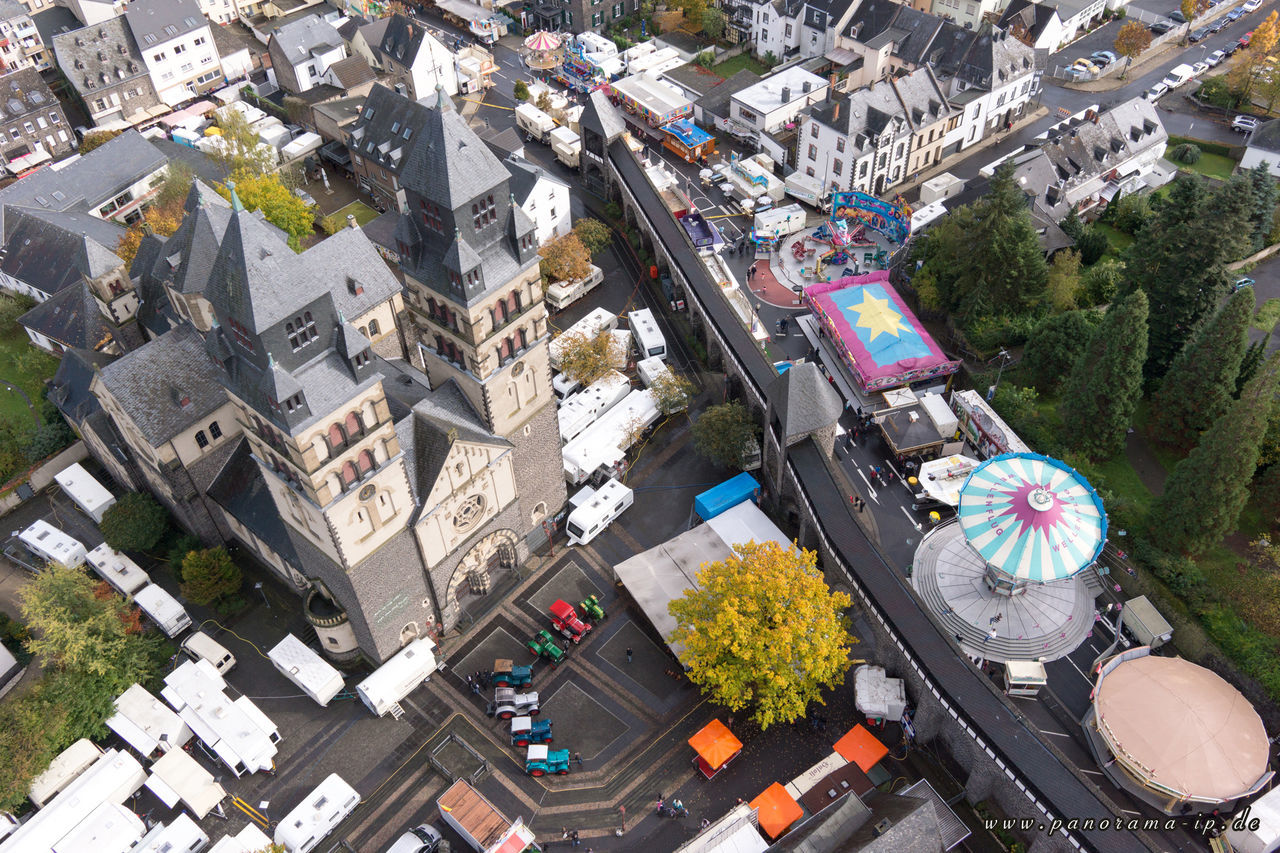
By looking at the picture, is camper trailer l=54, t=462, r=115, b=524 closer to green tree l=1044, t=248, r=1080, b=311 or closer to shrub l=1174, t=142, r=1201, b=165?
green tree l=1044, t=248, r=1080, b=311

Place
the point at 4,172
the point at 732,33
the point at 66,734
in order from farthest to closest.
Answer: the point at 732,33, the point at 4,172, the point at 66,734

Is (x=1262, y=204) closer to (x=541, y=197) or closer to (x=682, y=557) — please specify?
(x=682, y=557)

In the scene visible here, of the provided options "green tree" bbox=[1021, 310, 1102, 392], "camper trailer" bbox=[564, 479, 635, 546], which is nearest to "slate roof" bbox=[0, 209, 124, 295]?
"camper trailer" bbox=[564, 479, 635, 546]

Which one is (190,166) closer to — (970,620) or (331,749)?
A: (331,749)

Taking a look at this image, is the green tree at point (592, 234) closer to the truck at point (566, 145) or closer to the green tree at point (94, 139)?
the truck at point (566, 145)

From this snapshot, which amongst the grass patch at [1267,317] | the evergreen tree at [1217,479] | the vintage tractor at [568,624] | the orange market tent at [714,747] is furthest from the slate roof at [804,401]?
the grass patch at [1267,317]

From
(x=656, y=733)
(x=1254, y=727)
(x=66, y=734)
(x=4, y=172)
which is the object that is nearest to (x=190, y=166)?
(x=4, y=172)
